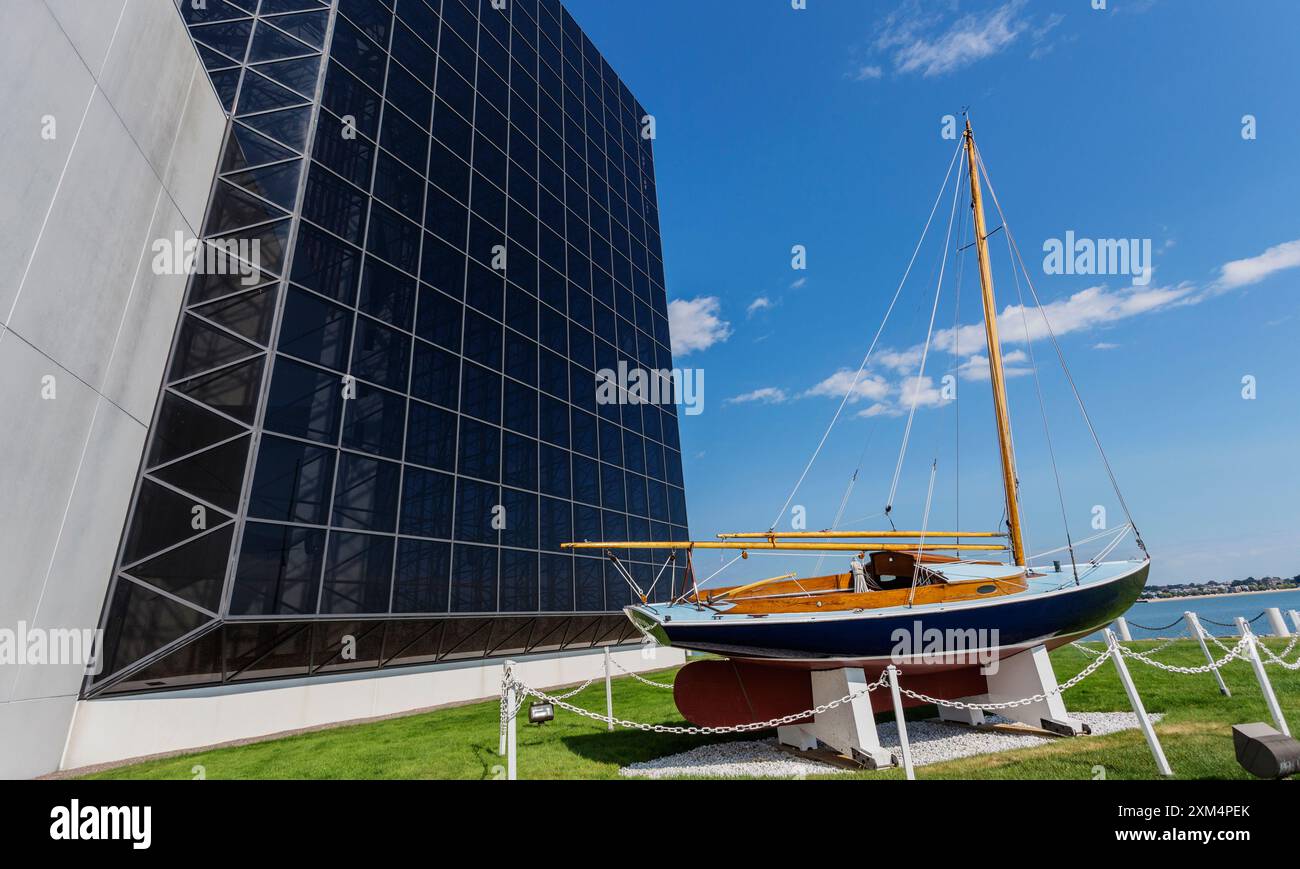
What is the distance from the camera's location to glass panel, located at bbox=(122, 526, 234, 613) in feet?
36.3

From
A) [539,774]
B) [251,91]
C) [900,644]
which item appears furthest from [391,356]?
[900,644]

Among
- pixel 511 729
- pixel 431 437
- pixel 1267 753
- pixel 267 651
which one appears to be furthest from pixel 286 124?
pixel 1267 753

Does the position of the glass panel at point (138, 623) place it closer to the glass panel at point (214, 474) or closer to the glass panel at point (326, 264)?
the glass panel at point (214, 474)

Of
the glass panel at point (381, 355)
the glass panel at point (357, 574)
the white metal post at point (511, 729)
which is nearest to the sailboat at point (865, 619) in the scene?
the white metal post at point (511, 729)

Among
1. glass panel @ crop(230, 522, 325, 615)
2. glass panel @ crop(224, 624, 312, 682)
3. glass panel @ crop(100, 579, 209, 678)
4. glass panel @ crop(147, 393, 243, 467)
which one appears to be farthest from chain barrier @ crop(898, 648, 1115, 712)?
glass panel @ crop(147, 393, 243, 467)

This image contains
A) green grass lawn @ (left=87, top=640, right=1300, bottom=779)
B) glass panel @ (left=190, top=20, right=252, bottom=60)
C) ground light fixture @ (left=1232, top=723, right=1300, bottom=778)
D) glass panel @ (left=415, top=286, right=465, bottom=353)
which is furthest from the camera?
glass panel @ (left=415, top=286, right=465, bottom=353)

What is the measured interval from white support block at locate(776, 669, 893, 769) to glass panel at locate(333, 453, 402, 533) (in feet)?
34.9

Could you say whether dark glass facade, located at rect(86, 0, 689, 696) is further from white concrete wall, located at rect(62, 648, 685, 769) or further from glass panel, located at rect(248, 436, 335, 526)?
white concrete wall, located at rect(62, 648, 685, 769)

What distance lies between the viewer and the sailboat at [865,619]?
9188 mm

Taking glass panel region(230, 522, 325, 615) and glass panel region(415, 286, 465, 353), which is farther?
glass panel region(415, 286, 465, 353)

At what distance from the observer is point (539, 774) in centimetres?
816

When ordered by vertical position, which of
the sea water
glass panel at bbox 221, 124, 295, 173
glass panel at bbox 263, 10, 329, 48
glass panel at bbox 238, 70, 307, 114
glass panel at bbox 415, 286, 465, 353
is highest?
glass panel at bbox 263, 10, 329, 48

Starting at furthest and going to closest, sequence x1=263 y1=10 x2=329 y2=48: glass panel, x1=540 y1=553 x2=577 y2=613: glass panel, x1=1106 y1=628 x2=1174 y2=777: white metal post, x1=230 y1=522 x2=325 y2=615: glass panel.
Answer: x1=540 y1=553 x2=577 y2=613: glass panel, x1=263 y1=10 x2=329 y2=48: glass panel, x1=230 y1=522 x2=325 y2=615: glass panel, x1=1106 y1=628 x2=1174 y2=777: white metal post

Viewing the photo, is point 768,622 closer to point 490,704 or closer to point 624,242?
point 490,704
